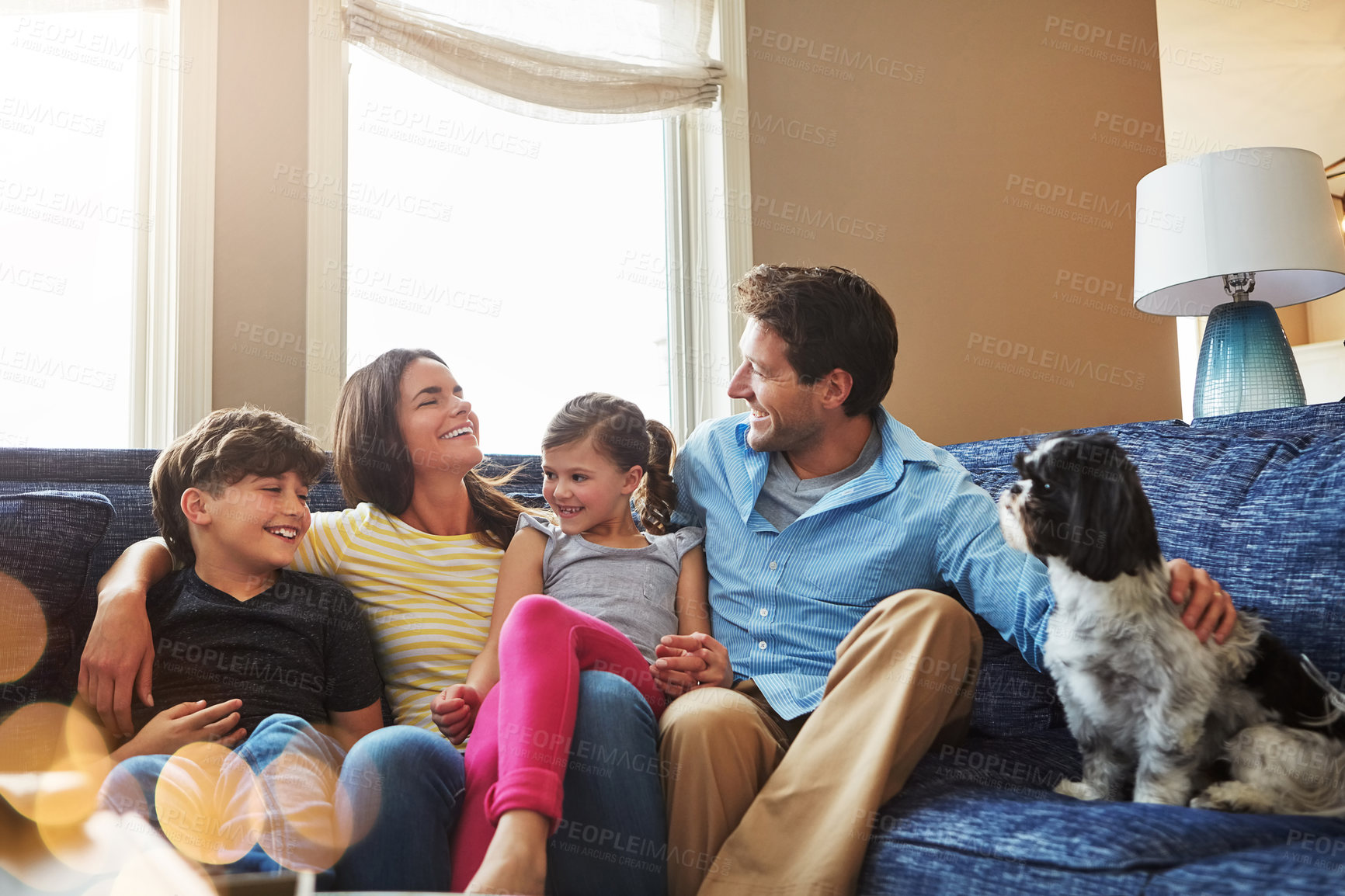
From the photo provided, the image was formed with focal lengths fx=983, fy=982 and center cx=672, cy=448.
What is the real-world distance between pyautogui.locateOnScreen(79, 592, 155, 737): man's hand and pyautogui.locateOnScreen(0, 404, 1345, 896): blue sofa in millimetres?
83

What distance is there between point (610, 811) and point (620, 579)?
49 cm

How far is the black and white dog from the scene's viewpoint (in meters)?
1.14

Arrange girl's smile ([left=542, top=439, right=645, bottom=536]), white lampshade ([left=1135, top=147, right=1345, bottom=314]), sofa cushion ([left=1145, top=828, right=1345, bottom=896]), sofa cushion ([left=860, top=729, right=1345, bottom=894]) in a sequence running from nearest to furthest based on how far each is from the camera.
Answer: sofa cushion ([left=1145, top=828, right=1345, bottom=896]), sofa cushion ([left=860, top=729, right=1345, bottom=894]), girl's smile ([left=542, top=439, right=645, bottom=536]), white lampshade ([left=1135, top=147, right=1345, bottom=314])

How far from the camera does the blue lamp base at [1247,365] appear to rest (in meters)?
2.40

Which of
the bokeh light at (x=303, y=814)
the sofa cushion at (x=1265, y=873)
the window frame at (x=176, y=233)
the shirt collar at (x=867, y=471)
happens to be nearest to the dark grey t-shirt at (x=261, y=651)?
the bokeh light at (x=303, y=814)

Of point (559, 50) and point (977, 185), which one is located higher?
point (559, 50)

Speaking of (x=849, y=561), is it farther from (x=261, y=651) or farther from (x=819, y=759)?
(x=261, y=651)

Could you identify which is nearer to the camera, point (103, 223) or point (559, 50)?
point (103, 223)

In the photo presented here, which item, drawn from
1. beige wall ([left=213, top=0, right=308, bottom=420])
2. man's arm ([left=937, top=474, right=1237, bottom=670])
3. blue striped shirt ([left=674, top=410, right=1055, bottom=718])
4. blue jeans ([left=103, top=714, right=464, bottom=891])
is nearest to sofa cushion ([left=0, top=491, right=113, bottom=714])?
blue jeans ([left=103, top=714, right=464, bottom=891])

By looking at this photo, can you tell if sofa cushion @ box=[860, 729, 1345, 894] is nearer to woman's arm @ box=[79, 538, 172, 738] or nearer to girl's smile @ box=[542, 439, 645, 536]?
girl's smile @ box=[542, 439, 645, 536]

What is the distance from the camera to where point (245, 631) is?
146 cm

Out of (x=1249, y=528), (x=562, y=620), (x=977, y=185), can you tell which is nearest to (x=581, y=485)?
(x=562, y=620)

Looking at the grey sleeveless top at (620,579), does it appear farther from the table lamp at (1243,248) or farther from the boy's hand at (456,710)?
the table lamp at (1243,248)

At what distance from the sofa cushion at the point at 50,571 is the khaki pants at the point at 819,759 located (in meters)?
0.85
